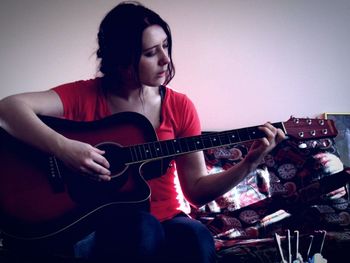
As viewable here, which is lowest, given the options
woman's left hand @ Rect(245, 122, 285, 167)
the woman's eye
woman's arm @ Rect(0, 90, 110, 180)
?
woman's left hand @ Rect(245, 122, 285, 167)

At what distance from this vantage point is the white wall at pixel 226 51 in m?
1.97

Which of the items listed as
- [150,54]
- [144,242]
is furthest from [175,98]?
[144,242]

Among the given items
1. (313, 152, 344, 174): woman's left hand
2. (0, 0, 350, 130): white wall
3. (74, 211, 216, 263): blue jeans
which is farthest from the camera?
(0, 0, 350, 130): white wall

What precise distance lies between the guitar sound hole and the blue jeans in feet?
0.46

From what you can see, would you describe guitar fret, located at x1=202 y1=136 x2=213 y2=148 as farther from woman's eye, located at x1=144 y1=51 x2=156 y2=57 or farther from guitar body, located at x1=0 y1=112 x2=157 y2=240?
woman's eye, located at x1=144 y1=51 x2=156 y2=57

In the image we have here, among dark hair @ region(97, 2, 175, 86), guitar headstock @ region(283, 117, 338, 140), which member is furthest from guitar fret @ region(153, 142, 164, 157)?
guitar headstock @ region(283, 117, 338, 140)

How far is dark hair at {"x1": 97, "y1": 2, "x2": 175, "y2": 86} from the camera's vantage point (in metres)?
1.09

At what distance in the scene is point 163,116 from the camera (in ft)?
3.83

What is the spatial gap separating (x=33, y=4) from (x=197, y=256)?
1739mm

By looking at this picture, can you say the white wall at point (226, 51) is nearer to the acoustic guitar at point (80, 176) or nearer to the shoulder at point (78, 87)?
the shoulder at point (78, 87)

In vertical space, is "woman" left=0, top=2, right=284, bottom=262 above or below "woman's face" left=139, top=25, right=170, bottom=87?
below

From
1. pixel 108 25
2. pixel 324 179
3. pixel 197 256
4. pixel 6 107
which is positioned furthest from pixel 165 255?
pixel 324 179

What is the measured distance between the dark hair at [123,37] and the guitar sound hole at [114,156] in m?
0.25

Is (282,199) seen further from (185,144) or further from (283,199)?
(185,144)
